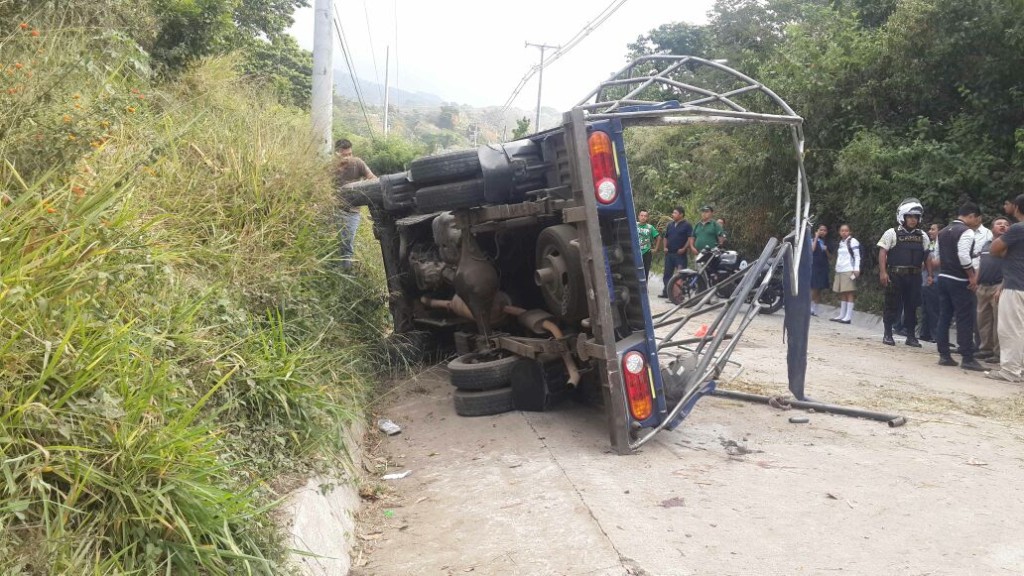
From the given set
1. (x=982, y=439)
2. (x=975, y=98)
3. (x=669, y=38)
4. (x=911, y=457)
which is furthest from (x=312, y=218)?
(x=669, y=38)

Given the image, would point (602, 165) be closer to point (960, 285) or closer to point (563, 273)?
point (563, 273)

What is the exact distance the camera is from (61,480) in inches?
102

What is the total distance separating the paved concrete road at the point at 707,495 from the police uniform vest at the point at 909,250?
4017 millimetres

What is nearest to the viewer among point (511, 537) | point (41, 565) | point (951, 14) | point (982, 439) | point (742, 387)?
point (41, 565)

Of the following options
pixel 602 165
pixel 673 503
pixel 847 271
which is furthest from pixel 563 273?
pixel 847 271

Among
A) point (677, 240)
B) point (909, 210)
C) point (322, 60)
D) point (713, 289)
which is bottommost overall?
point (677, 240)

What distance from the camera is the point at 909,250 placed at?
10242 millimetres

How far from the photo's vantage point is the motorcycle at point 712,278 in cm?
1324

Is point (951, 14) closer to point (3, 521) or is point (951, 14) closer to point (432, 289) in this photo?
point (432, 289)

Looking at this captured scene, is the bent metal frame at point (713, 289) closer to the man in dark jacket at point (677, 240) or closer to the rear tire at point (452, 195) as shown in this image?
the rear tire at point (452, 195)

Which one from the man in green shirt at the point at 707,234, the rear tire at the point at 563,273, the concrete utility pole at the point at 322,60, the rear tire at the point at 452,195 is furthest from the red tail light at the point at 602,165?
the man in green shirt at the point at 707,234

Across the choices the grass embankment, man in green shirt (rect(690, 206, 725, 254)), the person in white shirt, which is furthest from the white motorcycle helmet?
the grass embankment

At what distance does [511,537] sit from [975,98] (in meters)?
11.1

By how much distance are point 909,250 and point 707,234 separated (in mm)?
4629
